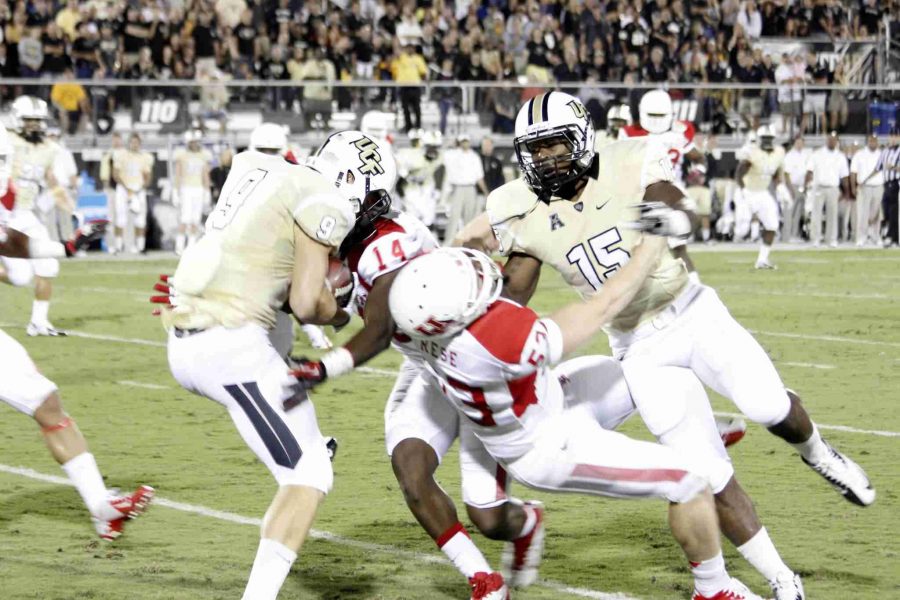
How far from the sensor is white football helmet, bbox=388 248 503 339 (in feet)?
13.4

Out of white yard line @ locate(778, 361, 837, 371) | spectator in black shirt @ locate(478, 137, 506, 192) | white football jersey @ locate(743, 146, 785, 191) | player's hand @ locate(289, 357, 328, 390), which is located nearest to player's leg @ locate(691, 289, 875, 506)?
player's hand @ locate(289, 357, 328, 390)

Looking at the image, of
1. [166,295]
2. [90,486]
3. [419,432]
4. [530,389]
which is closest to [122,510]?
[90,486]

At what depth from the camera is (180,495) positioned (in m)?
6.67

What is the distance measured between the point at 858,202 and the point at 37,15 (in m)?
12.4

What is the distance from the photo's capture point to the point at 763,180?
19.4m

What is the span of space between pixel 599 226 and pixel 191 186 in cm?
1508

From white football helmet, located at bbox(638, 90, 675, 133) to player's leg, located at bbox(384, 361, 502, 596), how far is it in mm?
7429

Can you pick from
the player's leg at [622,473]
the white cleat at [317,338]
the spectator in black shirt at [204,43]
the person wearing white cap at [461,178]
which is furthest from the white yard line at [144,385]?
the spectator in black shirt at [204,43]

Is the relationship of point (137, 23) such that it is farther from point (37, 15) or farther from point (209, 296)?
point (209, 296)

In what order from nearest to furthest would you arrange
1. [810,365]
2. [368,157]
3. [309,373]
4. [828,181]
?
[309,373]
[368,157]
[810,365]
[828,181]

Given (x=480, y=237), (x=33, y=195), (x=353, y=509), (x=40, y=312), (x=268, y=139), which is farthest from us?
(x=268, y=139)

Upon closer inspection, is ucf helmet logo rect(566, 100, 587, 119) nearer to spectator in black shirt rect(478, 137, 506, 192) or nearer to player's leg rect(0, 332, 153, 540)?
player's leg rect(0, 332, 153, 540)

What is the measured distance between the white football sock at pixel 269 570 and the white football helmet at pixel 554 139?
61.5 inches

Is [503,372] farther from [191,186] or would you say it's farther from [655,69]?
[655,69]
